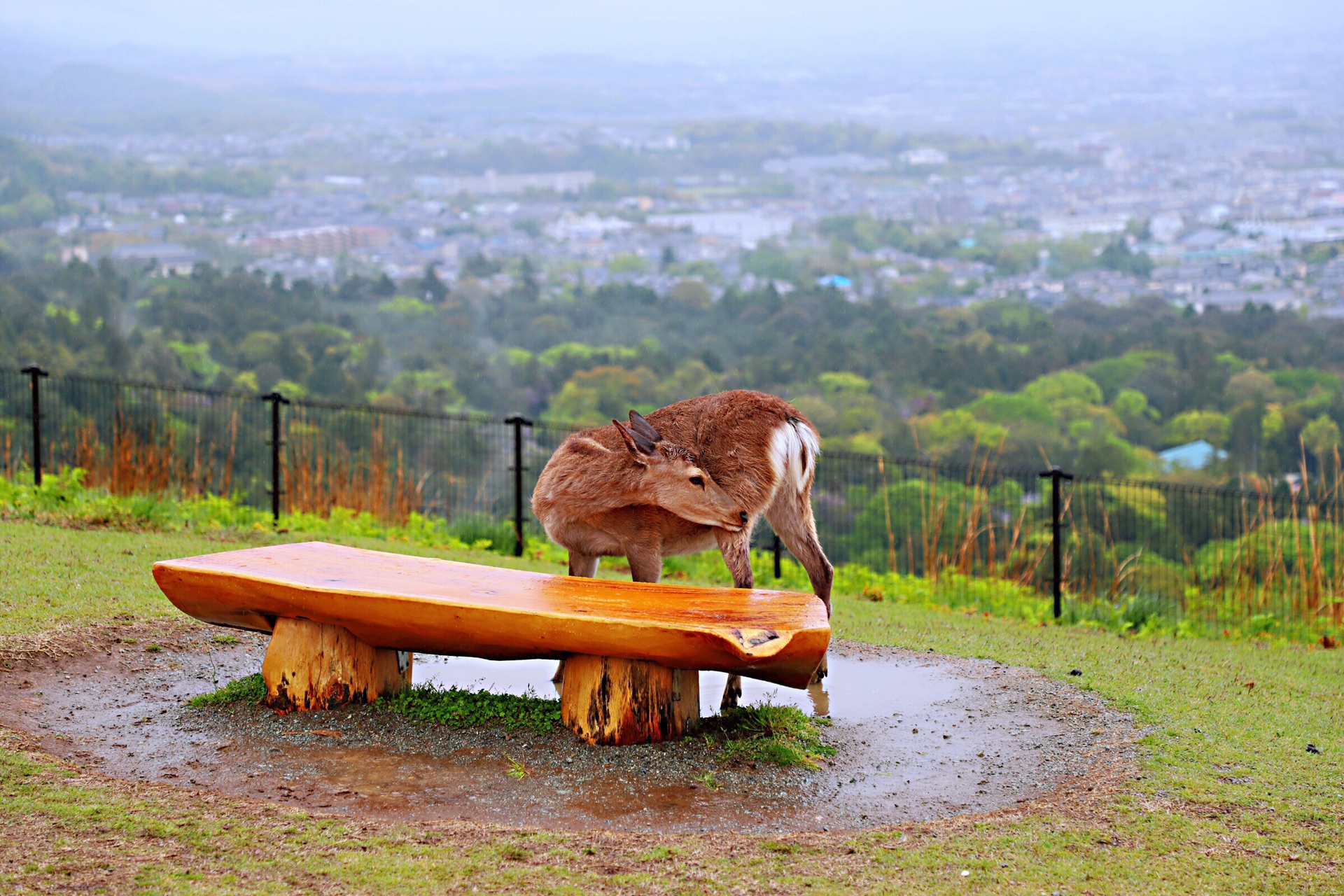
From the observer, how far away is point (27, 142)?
8656 centimetres

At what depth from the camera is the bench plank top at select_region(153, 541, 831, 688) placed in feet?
15.6

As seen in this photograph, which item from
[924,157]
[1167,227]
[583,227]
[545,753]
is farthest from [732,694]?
[924,157]

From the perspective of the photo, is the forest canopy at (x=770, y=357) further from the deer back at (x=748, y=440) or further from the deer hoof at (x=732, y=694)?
the deer hoof at (x=732, y=694)

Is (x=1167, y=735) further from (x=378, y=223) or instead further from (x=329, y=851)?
(x=378, y=223)

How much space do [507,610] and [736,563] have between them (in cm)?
153

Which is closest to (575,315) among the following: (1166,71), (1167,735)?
(1167,735)

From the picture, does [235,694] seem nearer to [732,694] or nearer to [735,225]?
[732,694]

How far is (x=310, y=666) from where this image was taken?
5602 mm

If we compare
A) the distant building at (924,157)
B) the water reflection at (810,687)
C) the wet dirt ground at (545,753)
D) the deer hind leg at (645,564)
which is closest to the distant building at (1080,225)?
the distant building at (924,157)

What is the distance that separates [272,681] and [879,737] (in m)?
2.96

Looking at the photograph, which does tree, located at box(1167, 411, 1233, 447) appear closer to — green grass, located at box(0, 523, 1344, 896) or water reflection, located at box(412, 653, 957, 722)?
water reflection, located at box(412, 653, 957, 722)

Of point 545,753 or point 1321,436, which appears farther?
point 1321,436

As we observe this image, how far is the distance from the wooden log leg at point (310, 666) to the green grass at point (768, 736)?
1747mm

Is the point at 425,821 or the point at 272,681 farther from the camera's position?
the point at 272,681
